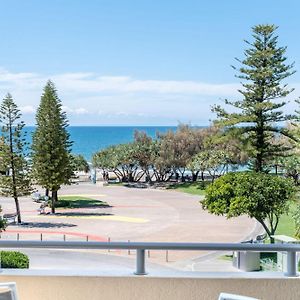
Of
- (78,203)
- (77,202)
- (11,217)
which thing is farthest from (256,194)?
(77,202)

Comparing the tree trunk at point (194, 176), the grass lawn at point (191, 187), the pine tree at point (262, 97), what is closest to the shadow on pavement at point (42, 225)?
the grass lawn at point (191, 187)

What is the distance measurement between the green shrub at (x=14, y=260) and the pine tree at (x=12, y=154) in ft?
29.9

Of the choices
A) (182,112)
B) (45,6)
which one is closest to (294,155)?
(182,112)

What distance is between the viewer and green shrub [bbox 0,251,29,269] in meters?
1.72

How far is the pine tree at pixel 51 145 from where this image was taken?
10.3 meters

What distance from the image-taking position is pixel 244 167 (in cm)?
943

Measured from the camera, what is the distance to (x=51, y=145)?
11.9 metres

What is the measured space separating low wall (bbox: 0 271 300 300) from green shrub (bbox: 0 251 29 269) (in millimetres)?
74

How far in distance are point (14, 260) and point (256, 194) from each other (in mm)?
7577

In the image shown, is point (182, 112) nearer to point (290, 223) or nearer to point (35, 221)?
point (290, 223)

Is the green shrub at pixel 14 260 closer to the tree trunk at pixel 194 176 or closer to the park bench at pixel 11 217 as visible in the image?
the tree trunk at pixel 194 176

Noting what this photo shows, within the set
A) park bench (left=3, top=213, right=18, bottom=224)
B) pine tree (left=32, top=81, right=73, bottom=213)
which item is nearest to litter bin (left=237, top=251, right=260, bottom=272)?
pine tree (left=32, top=81, right=73, bottom=213)

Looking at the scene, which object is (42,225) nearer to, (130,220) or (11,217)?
(11,217)

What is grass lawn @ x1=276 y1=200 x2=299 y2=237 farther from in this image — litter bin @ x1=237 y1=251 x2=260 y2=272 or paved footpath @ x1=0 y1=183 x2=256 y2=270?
litter bin @ x1=237 y1=251 x2=260 y2=272
